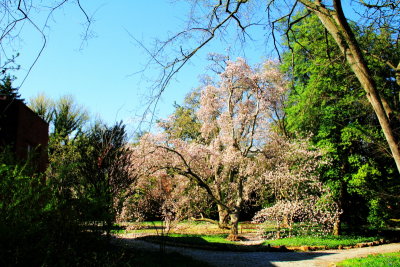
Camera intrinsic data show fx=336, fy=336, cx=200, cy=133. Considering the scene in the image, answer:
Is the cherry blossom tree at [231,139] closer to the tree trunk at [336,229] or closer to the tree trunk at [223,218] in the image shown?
the tree trunk at [223,218]

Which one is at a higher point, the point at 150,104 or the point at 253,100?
the point at 253,100

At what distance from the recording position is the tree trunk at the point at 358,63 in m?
3.86

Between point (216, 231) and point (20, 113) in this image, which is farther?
point (216, 231)

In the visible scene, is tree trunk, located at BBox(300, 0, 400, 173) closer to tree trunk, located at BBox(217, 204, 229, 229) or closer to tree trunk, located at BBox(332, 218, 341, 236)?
tree trunk, located at BBox(332, 218, 341, 236)

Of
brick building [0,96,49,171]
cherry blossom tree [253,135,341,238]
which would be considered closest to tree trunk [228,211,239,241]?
cherry blossom tree [253,135,341,238]

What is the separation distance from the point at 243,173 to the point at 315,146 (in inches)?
163

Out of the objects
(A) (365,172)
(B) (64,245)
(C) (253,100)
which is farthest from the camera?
(C) (253,100)

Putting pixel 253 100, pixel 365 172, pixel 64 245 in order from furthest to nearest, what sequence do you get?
1. pixel 253 100
2. pixel 365 172
3. pixel 64 245

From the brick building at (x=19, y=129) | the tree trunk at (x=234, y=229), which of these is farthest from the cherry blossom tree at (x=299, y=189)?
the brick building at (x=19, y=129)

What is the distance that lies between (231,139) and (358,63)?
15.3 meters

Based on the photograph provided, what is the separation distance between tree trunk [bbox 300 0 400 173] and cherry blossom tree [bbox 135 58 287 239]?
14037mm

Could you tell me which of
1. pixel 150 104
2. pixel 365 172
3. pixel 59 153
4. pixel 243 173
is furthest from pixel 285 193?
pixel 59 153

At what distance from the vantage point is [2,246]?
184 inches

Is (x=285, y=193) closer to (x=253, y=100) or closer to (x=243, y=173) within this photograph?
(x=243, y=173)
